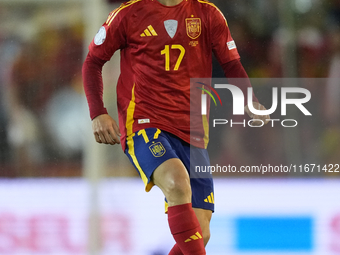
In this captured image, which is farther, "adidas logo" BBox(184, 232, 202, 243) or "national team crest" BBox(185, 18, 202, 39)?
"national team crest" BBox(185, 18, 202, 39)

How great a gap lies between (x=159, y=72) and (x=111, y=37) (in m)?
0.25

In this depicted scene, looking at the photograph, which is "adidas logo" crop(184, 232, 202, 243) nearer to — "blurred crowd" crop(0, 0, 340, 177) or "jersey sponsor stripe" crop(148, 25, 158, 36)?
"jersey sponsor stripe" crop(148, 25, 158, 36)

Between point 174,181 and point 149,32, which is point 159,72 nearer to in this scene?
point 149,32

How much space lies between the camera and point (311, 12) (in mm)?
3318

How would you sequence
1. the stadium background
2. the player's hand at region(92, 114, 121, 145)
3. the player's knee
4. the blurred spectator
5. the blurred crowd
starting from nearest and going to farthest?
the player's knee
the player's hand at region(92, 114, 121, 145)
the stadium background
the blurred crowd
the blurred spectator

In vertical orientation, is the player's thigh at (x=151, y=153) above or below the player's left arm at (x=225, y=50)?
below

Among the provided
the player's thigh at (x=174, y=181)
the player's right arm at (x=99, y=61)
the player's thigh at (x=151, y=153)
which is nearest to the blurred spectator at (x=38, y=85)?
the player's right arm at (x=99, y=61)

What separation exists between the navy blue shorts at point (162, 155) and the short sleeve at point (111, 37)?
A: 39 centimetres

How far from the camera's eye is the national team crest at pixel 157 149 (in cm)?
177

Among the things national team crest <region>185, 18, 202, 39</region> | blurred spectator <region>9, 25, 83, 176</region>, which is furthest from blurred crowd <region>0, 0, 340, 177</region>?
national team crest <region>185, 18, 202, 39</region>

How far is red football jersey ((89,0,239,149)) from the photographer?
194cm

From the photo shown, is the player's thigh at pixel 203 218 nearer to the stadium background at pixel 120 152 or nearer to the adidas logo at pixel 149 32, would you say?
the adidas logo at pixel 149 32

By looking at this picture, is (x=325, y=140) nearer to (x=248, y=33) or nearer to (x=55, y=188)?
(x=248, y=33)

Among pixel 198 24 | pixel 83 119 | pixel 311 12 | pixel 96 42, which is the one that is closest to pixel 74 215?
pixel 83 119
